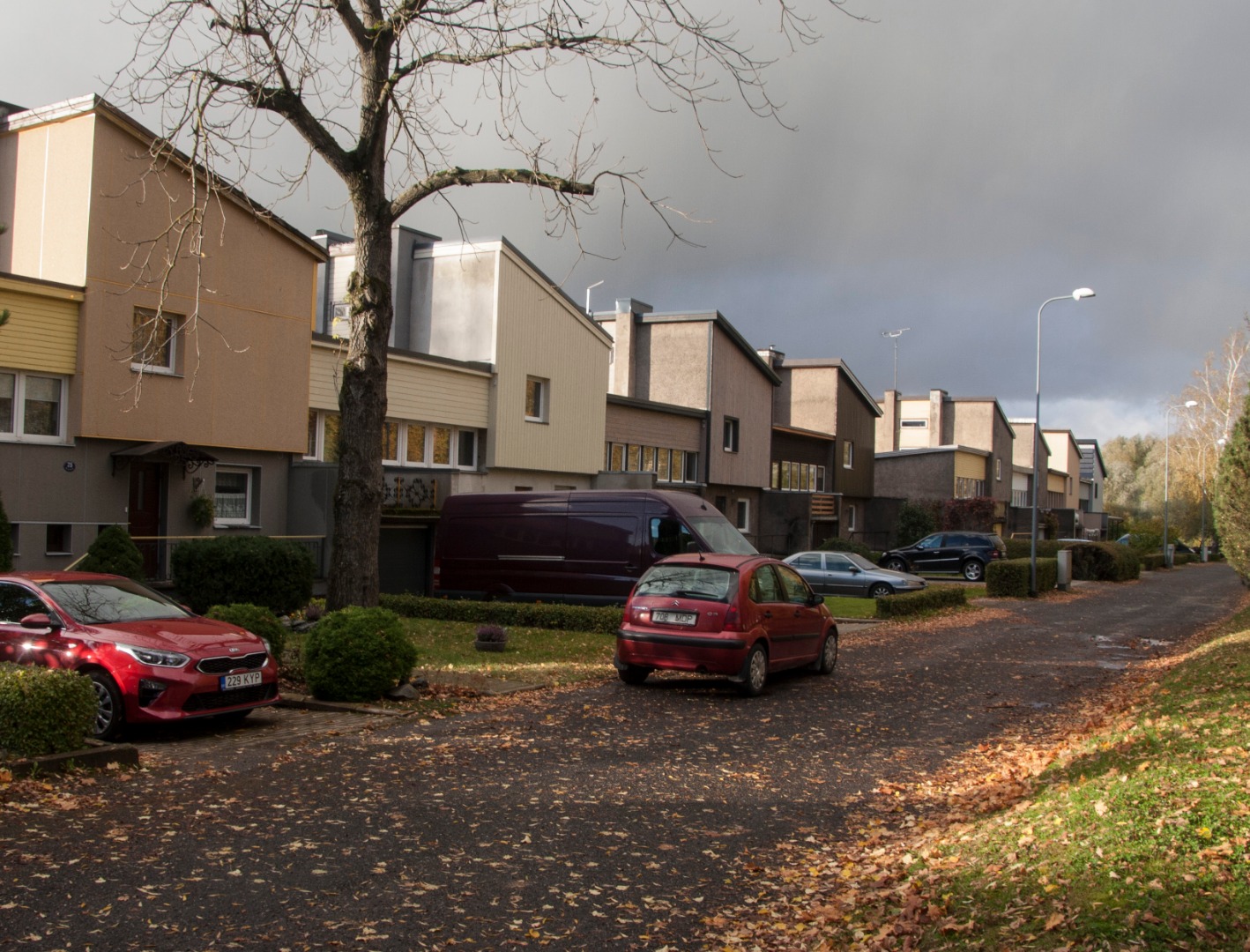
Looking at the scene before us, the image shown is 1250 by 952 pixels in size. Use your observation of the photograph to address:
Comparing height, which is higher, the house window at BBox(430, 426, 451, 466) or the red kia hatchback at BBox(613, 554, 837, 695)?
the house window at BBox(430, 426, 451, 466)

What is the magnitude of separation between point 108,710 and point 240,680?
113 cm

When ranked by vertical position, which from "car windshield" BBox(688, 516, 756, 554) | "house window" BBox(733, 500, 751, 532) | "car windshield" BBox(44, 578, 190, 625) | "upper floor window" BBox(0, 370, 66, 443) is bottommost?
"car windshield" BBox(44, 578, 190, 625)

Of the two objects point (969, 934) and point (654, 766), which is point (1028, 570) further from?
point (969, 934)

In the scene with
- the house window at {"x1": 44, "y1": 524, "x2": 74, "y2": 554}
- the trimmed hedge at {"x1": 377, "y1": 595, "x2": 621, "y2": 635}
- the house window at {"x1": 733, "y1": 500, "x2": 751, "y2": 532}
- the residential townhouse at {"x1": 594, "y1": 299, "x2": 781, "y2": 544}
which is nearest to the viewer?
the trimmed hedge at {"x1": 377, "y1": 595, "x2": 621, "y2": 635}

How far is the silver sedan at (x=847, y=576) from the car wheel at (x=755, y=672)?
18742mm

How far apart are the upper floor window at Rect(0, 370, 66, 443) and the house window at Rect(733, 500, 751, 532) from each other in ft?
96.5

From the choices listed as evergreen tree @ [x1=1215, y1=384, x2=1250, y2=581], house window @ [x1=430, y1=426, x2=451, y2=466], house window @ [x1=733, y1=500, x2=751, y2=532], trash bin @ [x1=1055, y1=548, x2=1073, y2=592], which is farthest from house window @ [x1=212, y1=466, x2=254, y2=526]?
trash bin @ [x1=1055, y1=548, x2=1073, y2=592]

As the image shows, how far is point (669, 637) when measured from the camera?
43.1 feet

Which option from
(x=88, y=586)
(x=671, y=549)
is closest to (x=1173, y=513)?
(x=671, y=549)

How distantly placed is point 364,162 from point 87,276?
31.4 ft

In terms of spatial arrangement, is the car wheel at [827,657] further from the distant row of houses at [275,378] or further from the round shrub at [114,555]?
the round shrub at [114,555]

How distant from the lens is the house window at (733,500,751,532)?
4588cm

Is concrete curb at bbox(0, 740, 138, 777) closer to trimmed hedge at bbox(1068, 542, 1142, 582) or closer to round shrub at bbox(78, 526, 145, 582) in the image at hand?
round shrub at bbox(78, 526, 145, 582)

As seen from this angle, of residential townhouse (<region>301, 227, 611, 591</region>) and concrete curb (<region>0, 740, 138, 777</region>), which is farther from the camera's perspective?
residential townhouse (<region>301, 227, 611, 591</region>)
